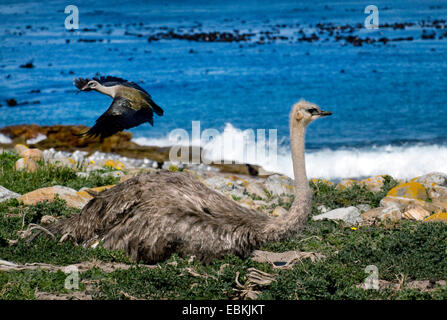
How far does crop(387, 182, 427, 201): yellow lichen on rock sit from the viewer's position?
32.5 feet

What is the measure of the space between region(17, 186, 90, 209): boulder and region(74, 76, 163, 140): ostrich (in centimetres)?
84

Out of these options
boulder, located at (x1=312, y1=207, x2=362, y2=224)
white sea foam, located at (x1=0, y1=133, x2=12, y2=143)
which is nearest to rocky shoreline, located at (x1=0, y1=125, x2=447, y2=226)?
boulder, located at (x1=312, y1=207, x2=362, y2=224)

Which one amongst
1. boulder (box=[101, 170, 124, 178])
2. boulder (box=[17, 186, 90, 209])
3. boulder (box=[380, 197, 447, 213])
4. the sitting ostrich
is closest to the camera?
the sitting ostrich

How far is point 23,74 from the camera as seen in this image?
102 ft

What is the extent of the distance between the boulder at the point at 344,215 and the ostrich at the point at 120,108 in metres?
2.91

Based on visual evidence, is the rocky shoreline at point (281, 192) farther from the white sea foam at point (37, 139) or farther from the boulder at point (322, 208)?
the white sea foam at point (37, 139)

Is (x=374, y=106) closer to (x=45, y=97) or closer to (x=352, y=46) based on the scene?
(x=352, y=46)

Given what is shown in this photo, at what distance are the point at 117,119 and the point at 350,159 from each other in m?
10.1

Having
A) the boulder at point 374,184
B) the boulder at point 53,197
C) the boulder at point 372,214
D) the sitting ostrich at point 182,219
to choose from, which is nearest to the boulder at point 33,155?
the boulder at point 53,197

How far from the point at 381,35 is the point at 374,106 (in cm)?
1058

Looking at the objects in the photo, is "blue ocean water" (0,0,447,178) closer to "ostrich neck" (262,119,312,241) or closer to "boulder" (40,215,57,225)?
"boulder" (40,215,57,225)

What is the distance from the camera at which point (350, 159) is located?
18.8 metres

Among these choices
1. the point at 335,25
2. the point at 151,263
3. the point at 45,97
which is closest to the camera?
the point at 151,263
